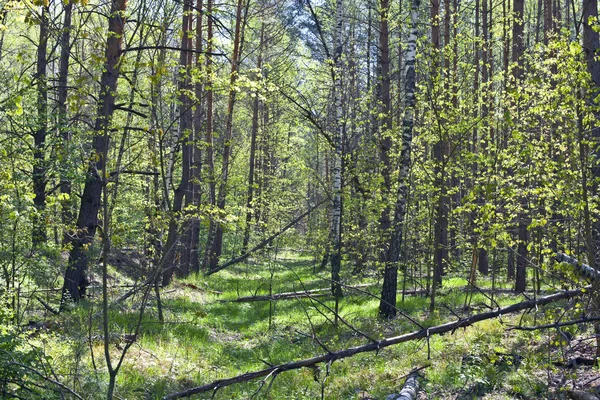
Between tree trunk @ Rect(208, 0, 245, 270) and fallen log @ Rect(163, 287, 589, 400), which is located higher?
tree trunk @ Rect(208, 0, 245, 270)

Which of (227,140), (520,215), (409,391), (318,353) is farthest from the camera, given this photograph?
(227,140)

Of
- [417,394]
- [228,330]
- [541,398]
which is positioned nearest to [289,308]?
[228,330]

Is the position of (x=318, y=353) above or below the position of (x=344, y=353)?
below

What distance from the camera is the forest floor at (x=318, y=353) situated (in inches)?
229

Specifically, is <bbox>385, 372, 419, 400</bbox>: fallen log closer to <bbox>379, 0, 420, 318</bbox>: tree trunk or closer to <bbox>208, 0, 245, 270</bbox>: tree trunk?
<bbox>379, 0, 420, 318</bbox>: tree trunk

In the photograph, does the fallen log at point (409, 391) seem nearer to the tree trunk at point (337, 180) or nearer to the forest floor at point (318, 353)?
the forest floor at point (318, 353)

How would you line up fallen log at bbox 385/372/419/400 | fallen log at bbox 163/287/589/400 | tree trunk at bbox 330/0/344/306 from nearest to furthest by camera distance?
fallen log at bbox 163/287/589/400 < fallen log at bbox 385/372/419/400 < tree trunk at bbox 330/0/344/306

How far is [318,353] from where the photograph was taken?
27.6 feet

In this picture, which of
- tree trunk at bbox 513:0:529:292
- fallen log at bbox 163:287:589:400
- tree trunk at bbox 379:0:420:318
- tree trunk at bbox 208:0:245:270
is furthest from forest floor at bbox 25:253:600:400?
tree trunk at bbox 208:0:245:270

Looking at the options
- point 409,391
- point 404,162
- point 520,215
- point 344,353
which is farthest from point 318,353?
point 520,215

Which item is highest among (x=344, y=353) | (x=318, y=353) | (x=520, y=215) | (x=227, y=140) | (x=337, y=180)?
(x=227, y=140)

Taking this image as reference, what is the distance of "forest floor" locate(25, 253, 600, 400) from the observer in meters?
5.81

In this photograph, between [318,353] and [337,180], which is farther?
[337,180]

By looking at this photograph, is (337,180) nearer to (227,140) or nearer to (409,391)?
(227,140)
